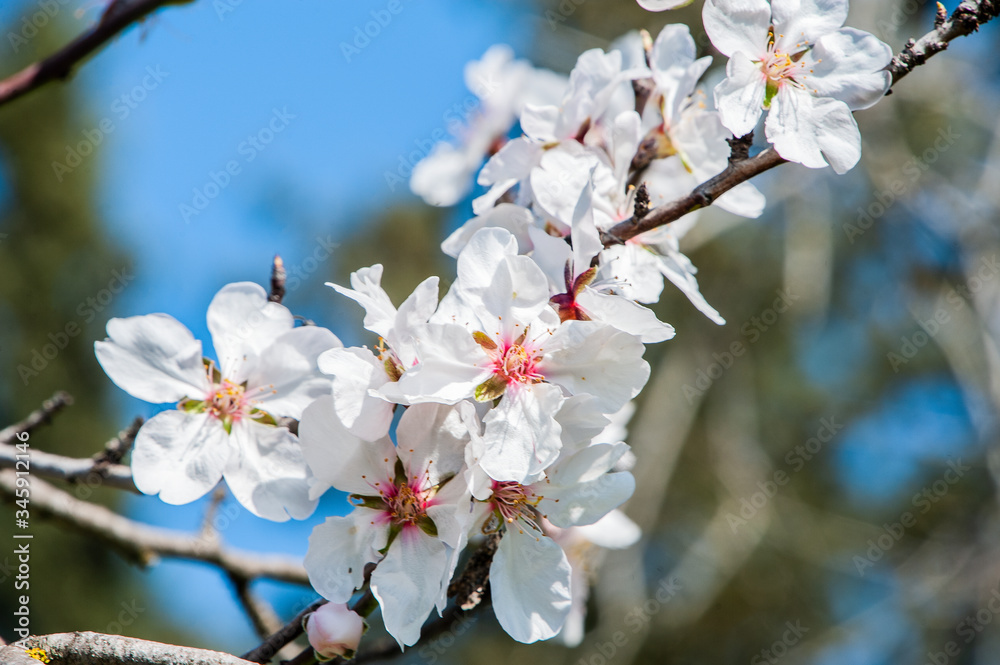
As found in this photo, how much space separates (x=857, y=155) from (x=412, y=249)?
26.8 ft

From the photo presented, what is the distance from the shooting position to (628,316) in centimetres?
99

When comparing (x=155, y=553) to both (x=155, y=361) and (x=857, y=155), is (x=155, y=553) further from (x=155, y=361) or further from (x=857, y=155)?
(x=857, y=155)

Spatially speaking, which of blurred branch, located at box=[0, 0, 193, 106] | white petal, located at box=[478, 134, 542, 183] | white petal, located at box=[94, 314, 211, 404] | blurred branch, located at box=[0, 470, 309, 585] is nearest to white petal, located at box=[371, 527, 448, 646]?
white petal, located at box=[94, 314, 211, 404]

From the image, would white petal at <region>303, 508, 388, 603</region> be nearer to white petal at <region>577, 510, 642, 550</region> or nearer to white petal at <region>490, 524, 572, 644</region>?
white petal at <region>490, 524, 572, 644</region>

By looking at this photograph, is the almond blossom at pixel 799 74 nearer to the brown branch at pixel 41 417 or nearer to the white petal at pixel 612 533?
the white petal at pixel 612 533

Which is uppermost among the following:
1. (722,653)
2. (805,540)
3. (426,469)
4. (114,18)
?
(114,18)

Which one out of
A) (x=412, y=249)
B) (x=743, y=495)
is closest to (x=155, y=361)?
(x=743, y=495)

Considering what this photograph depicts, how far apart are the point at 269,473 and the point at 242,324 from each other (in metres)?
0.31

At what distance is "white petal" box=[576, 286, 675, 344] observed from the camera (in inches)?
38.3

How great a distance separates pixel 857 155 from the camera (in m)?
1.09

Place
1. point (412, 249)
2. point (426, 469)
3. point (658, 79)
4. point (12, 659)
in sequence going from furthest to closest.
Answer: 1. point (412, 249)
2. point (658, 79)
3. point (426, 469)
4. point (12, 659)

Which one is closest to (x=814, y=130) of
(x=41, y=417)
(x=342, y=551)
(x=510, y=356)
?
(x=510, y=356)

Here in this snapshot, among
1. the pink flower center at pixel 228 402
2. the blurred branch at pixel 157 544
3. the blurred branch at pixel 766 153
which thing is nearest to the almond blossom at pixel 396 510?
the pink flower center at pixel 228 402

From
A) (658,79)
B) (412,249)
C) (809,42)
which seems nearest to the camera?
(809,42)
